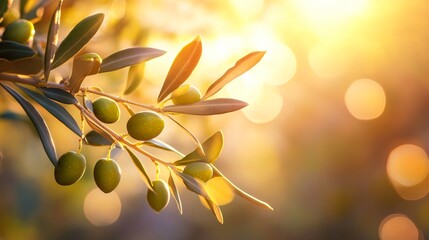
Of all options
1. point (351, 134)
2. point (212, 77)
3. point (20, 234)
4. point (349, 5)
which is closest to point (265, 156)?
point (351, 134)

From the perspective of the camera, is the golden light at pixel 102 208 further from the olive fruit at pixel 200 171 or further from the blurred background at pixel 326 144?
the olive fruit at pixel 200 171

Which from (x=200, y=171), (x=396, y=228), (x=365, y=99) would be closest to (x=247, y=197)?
(x=200, y=171)

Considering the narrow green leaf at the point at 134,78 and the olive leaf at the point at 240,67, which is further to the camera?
the narrow green leaf at the point at 134,78

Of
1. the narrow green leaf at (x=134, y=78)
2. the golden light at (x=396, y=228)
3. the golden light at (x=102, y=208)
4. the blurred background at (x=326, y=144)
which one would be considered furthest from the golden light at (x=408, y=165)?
the narrow green leaf at (x=134, y=78)

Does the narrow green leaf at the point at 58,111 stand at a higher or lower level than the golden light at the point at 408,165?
lower

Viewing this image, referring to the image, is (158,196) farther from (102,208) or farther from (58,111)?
(102,208)

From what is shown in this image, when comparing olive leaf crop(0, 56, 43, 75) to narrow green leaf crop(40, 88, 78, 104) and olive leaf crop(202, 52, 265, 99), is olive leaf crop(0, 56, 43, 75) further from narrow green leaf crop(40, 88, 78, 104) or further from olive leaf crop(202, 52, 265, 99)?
olive leaf crop(202, 52, 265, 99)

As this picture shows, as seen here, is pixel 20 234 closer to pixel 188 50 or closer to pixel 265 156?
pixel 188 50

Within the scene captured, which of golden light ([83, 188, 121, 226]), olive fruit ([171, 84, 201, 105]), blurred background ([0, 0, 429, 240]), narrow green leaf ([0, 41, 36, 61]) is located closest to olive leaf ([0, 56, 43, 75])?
narrow green leaf ([0, 41, 36, 61])
